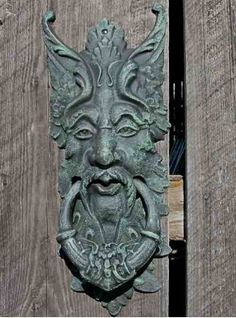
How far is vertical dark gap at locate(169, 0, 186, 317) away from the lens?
177 cm

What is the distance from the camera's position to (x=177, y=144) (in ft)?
6.39

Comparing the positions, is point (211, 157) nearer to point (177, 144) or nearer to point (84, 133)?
point (84, 133)

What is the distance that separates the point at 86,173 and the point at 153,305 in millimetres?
280

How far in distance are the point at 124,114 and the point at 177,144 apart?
0.45m

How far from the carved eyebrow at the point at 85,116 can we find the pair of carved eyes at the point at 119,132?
17 mm

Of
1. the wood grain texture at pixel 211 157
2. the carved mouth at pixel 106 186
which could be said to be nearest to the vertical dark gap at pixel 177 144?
the wood grain texture at pixel 211 157

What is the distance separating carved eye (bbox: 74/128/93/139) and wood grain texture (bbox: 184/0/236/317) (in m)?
0.19

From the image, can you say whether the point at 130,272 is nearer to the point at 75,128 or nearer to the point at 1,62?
the point at 75,128

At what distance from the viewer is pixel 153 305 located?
1558mm

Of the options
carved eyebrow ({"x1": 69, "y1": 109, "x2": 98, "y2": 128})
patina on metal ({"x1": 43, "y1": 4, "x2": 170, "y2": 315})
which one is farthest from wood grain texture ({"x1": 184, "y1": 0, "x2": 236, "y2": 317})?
carved eyebrow ({"x1": 69, "y1": 109, "x2": 98, "y2": 128})

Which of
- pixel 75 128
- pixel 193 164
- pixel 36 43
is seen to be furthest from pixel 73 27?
pixel 193 164

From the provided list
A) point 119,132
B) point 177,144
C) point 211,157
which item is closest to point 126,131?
point 119,132

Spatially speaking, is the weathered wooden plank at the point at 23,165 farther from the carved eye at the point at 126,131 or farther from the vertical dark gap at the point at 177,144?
the vertical dark gap at the point at 177,144

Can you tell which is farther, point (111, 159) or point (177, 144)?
point (177, 144)
